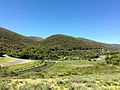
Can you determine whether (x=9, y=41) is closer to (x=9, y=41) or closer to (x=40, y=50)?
(x=9, y=41)

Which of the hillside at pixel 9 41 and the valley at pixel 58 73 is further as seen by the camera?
the hillside at pixel 9 41

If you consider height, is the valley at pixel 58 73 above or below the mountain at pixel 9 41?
below

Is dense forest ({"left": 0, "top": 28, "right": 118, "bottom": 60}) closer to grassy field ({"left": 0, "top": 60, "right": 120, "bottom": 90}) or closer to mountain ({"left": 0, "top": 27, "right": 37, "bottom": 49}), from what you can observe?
mountain ({"left": 0, "top": 27, "right": 37, "bottom": 49})

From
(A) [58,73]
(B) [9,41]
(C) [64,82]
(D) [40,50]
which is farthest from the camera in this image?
(B) [9,41]

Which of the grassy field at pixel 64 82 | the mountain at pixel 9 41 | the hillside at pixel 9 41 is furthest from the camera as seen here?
the hillside at pixel 9 41

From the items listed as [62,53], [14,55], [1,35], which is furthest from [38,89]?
[1,35]

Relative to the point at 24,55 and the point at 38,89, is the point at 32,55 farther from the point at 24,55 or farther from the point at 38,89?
the point at 38,89

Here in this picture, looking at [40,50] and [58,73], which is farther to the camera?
[40,50]

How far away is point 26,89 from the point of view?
12539mm

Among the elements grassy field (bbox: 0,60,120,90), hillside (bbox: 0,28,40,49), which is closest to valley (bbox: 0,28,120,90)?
grassy field (bbox: 0,60,120,90)

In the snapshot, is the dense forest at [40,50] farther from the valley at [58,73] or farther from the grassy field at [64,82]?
the grassy field at [64,82]

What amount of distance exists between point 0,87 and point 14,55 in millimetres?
90949

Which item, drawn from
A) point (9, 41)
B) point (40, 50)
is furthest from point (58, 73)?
point (9, 41)

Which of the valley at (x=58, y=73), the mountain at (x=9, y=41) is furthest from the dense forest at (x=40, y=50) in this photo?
the valley at (x=58, y=73)
